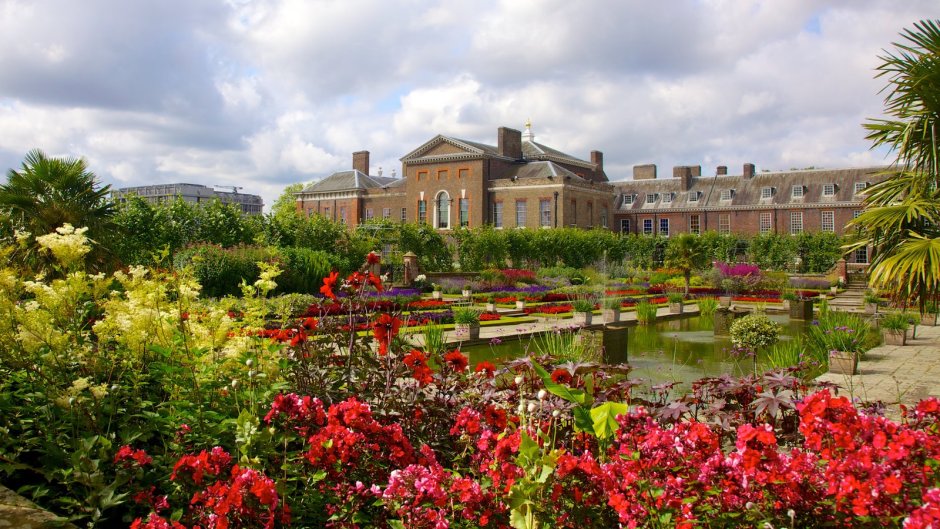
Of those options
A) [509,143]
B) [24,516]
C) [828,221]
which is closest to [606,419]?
[24,516]

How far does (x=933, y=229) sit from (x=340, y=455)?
6448 millimetres

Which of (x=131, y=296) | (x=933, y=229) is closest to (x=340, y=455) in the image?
(x=131, y=296)

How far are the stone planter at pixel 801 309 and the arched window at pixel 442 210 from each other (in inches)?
1290

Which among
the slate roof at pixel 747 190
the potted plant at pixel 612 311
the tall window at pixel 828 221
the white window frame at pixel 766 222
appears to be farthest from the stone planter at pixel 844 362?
the white window frame at pixel 766 222

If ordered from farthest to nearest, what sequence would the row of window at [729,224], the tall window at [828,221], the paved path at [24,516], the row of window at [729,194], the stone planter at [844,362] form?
the row of window at [729,194], the row of window at [729,224], the tall window at [828,221], the stone planter at [844,362], the paved path at [24,516]

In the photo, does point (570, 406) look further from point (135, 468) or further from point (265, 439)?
point (135, 468)

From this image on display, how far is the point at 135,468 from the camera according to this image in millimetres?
2875

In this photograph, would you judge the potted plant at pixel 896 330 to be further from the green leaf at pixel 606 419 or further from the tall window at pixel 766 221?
the tall window at pixel 766 221

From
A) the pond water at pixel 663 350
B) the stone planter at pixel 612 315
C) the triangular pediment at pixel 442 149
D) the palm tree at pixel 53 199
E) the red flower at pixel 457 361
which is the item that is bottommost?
the pond water at pixel 663 350

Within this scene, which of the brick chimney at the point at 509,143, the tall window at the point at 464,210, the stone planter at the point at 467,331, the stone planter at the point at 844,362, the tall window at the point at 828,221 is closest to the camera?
the stone planter at the point at 844,362

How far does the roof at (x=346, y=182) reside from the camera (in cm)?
5669

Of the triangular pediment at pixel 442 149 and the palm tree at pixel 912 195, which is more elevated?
the triangular pediment at pixel 442 149

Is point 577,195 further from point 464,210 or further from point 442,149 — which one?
point 442,149

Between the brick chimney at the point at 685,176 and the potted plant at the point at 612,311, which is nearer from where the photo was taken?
the potted plant at the point at 612,311
